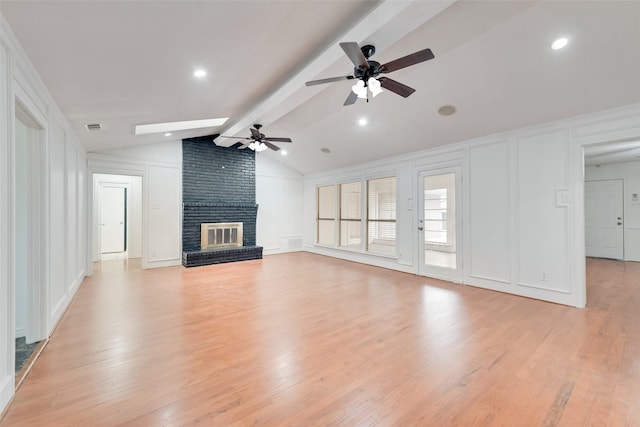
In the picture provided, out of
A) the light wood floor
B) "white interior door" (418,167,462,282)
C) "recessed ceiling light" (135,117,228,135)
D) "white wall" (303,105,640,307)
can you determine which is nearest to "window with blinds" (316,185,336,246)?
"white interior door" (418,167,462,282)

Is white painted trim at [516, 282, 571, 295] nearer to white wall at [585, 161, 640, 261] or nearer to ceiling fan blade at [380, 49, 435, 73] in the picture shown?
ceiling fan blade at [380, 49, 435, 73]

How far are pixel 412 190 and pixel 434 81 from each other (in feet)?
8.40

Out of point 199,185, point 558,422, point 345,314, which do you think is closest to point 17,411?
point 345,314

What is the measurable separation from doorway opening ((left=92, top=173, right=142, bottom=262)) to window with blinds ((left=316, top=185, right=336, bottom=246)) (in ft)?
15.9

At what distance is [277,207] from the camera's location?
8.44 m

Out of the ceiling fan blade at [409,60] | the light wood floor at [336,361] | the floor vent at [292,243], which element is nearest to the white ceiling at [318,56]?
the ceiling fan blade at [409,60]

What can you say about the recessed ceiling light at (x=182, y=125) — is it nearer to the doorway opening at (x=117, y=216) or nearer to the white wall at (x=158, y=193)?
the white wall at (x=158, y=193)

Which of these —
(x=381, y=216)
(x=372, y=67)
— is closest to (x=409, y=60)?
(x=372, y=67)

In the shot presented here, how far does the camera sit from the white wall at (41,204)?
1836mm

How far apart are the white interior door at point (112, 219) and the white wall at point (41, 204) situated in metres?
3.43

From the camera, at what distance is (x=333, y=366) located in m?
2.29

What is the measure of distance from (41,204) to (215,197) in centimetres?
452

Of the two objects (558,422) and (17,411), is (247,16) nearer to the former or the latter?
(17,411)

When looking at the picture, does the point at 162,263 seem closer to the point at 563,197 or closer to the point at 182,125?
the point at 182,125
